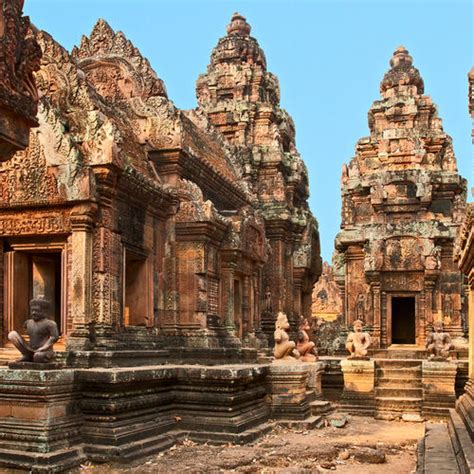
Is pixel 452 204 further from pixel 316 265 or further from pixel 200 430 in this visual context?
pixel 200 430

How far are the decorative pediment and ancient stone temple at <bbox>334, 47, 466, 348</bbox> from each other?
1033cm

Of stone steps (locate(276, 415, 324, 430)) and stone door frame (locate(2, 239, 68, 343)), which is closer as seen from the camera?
stone door frame (locate(2, 239, 68, 343))

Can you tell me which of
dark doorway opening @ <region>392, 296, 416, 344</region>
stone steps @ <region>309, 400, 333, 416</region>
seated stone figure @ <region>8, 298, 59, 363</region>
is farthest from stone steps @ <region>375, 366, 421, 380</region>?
dark doorway opening @ <region>392, 296, 416, 344</region>

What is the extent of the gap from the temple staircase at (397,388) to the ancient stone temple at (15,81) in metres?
11.2

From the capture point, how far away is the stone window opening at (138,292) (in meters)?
12.1

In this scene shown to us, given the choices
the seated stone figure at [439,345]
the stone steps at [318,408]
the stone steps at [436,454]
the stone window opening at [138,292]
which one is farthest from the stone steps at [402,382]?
the stone window opening at [138,292]

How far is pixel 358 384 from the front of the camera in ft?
49.4

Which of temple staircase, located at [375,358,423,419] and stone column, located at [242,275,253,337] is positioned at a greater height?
stone column, located at [242,275,253,337]

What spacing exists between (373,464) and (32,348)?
4.73 metres

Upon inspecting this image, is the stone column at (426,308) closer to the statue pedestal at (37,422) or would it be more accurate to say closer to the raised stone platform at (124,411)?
the raised stone platform at (124,411)

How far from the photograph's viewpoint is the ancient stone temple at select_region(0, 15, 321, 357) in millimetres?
10352

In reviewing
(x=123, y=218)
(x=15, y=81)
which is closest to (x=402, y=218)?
(x=123, y=218)

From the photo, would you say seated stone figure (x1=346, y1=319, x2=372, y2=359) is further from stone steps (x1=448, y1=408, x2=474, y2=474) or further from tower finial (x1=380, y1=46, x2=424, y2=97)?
tower finial (x1=380, y1=46, x2=424, y2=97)

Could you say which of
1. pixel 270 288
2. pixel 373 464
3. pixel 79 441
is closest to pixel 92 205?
pixel 79 441
